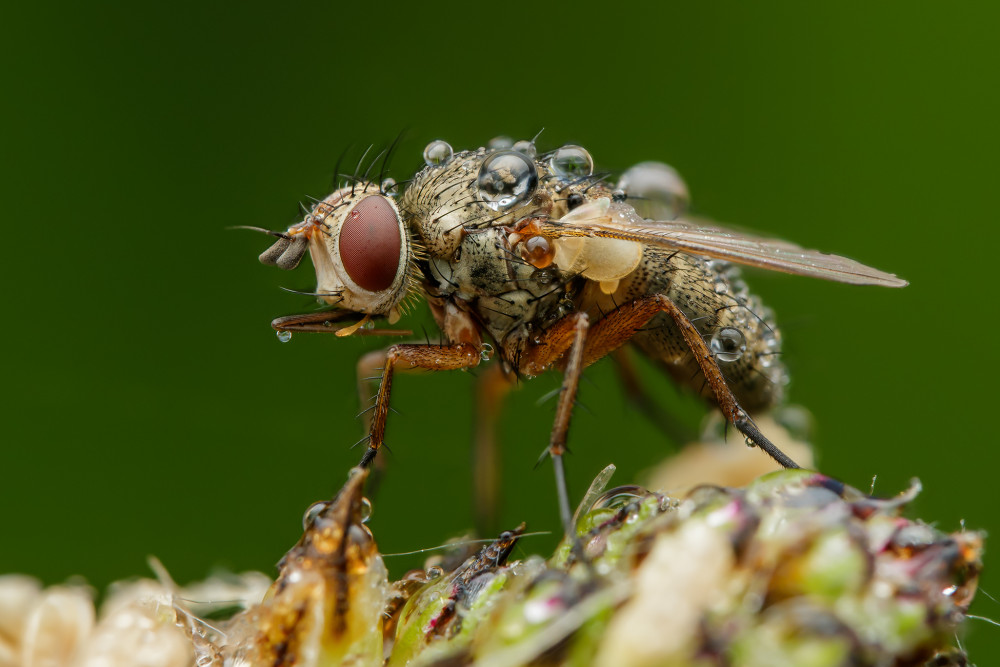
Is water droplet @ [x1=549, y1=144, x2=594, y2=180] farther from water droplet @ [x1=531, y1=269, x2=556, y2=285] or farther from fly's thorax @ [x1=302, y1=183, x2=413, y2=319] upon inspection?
fly's thorax @ [x1=302, y1=183, x2=413, y2=319]

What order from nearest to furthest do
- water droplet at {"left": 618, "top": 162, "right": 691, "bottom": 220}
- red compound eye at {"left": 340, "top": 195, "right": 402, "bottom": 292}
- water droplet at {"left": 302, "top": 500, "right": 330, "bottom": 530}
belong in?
water droplet at {"left": 302, "top": 500, "right": 330, "bottom": 530}
red compound eye at {"left": 340, "top": 195, "right": 402, "bottom": 292}
water droplet at {"left": 618, "top": 162, "right": 691, "bottom": 220}

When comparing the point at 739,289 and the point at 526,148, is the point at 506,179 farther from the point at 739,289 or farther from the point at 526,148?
the point at 739,289

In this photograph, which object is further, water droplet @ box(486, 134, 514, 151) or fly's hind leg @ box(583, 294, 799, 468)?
water droplet @ box(486, 134, 514, 151)

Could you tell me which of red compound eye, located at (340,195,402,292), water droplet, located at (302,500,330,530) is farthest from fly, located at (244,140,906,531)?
water droplet, located at (302,500,330,530)

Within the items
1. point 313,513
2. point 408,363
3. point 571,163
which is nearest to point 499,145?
point 571,163

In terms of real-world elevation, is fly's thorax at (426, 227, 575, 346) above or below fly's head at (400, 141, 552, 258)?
below

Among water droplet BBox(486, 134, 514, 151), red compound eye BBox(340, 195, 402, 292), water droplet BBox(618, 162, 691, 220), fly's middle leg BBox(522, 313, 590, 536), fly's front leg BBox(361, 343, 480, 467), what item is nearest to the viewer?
fly's middle leg BBox(522, 313, 590, 536)

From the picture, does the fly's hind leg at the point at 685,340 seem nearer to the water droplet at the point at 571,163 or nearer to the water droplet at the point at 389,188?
the water droplet at the point at 571,163

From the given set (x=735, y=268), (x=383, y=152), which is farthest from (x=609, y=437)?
(x=383, y=152)
